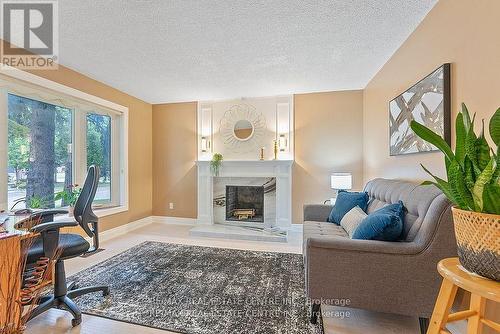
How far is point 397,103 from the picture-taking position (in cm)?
243

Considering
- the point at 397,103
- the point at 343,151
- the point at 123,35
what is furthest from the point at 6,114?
the point at 343,151

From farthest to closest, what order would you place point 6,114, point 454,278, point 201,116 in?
point 201,116
point 6,114
point 454,278

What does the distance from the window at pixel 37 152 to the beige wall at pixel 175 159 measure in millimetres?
1626

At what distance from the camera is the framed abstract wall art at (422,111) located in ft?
5.46

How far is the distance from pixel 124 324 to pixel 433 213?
2186 millimetres

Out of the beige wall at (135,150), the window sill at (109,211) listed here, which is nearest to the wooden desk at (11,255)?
the window sill at (109,211)

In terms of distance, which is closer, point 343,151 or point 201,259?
point 201,259

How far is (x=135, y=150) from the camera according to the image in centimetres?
421

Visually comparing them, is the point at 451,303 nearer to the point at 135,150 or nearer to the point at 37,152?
Result: the point at 37,152

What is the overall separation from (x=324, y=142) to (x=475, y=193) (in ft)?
10.4

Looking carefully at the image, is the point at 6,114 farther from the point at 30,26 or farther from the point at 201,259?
the point at 201,259

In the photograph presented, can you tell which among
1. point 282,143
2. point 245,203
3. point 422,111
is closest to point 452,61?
point 422,111

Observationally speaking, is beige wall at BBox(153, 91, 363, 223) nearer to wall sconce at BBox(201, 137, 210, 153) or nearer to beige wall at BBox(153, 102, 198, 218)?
beige wall at BBox(153, 102, 198, 218)

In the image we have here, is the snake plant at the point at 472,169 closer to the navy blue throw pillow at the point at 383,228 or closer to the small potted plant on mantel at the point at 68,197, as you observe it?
the navy blue throw pillow at the point at 383,228
